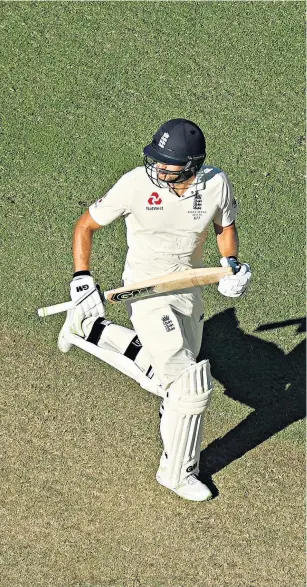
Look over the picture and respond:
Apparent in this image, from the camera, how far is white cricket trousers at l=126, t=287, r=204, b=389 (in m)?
8.88

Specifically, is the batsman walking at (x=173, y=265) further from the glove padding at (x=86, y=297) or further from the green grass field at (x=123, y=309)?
the green grass field at (x=123, y=309)

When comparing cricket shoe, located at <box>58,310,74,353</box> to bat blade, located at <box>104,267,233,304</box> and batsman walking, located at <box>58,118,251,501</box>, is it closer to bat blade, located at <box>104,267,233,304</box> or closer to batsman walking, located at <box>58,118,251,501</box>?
batsman walking, located at <box>58,118,251,501</box>

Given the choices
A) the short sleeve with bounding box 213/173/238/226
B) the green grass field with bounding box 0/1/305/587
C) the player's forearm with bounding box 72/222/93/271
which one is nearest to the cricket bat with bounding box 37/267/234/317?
the player's forearm with bounding box 72/222/93/271

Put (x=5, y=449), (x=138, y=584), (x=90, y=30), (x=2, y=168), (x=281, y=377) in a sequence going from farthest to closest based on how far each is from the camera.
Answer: (x=90, y=30)
(x=2, y=168)
(x=281, y=377)
(x=5, y=449)
(x=138, y=584)

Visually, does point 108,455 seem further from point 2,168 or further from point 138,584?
point 2,168

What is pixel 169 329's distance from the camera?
895 cm

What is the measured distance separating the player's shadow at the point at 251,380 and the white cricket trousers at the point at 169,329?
41.9 inches

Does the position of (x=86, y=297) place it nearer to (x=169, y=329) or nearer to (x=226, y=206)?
(x=169, y=329)

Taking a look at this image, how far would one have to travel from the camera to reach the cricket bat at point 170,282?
8836 millimetres

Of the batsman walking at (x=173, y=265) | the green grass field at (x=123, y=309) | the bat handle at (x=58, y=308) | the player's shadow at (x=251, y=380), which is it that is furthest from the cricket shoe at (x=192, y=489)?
the bat handle at (x=58, y=308)

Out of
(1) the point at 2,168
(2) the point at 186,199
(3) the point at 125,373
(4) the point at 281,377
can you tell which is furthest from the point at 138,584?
(1) the point at 2,168

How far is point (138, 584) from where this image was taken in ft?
28.9

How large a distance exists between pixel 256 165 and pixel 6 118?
294cm

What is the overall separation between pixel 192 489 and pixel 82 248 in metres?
2.39
